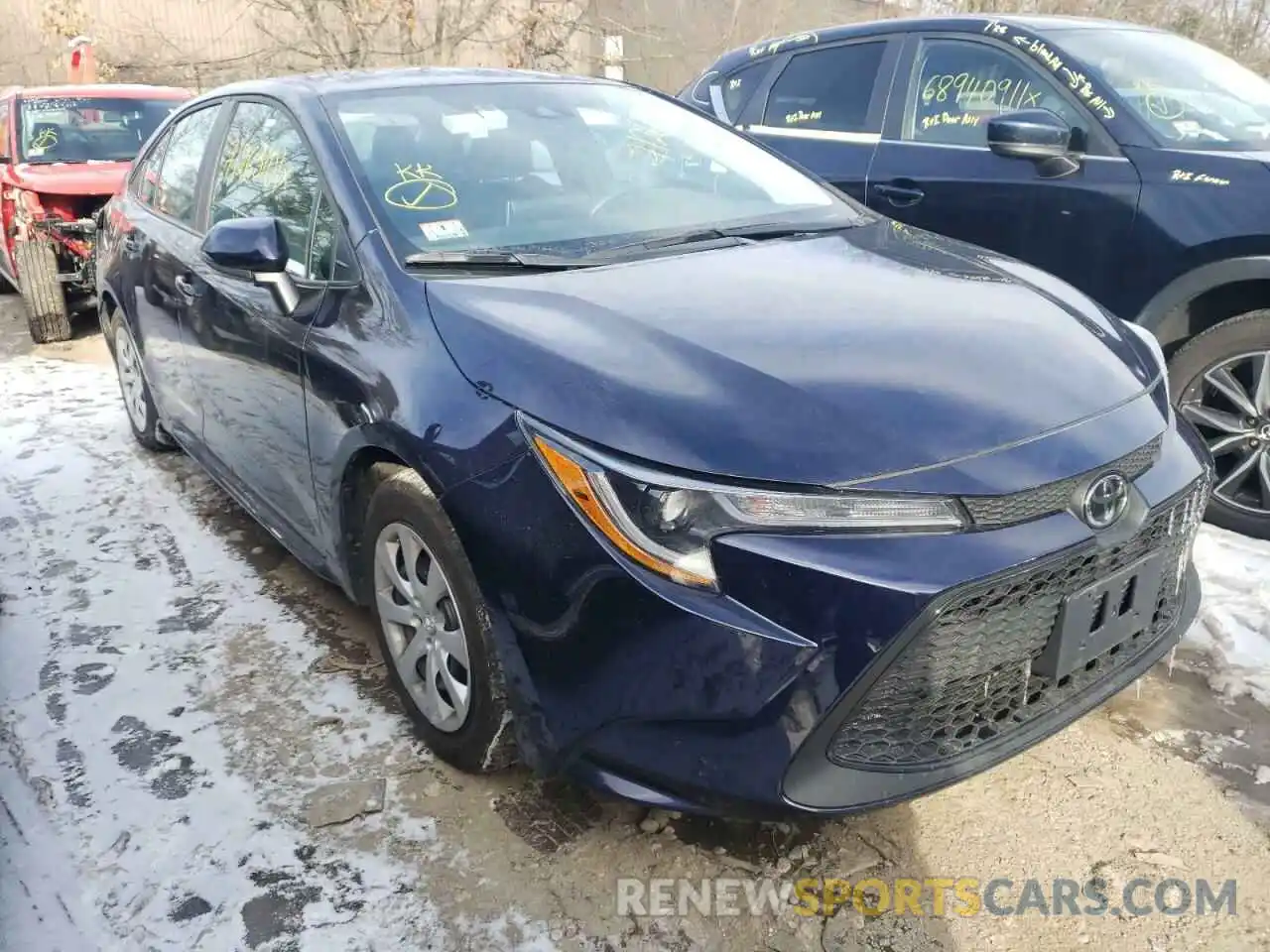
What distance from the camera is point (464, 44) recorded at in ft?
48.3

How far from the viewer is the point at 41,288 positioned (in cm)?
692

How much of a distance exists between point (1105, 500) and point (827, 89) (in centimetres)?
346

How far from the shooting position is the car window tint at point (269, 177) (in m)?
2.71

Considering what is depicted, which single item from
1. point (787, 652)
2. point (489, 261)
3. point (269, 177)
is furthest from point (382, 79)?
point (787, 652)

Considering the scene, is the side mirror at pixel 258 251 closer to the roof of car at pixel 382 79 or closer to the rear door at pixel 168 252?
the roof of car at pixel 382 79

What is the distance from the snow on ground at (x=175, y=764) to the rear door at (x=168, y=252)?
1.78ft

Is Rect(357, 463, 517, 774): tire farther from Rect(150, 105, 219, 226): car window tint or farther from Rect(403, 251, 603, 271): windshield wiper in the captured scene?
Rect(150, 105, 219, 226): car window tint

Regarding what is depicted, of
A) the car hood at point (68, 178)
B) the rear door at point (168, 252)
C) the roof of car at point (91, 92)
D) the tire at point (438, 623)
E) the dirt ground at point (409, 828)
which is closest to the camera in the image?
the dirt ground at point (409, 828)

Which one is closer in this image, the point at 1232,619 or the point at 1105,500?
the point at 1105,500

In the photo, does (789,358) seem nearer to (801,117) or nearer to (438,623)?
(438,623)

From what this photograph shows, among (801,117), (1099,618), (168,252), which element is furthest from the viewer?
(801,117)

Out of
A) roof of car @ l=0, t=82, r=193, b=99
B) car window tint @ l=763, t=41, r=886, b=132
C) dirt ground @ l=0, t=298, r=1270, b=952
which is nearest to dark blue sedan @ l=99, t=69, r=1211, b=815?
dirt ground @ l=0, t=298, r=1270, b=952

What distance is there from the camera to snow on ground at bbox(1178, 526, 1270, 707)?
9.09 ft

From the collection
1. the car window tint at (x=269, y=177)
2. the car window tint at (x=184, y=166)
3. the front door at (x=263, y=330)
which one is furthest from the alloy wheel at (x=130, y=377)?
the car window tint at (x=269, y=177)
